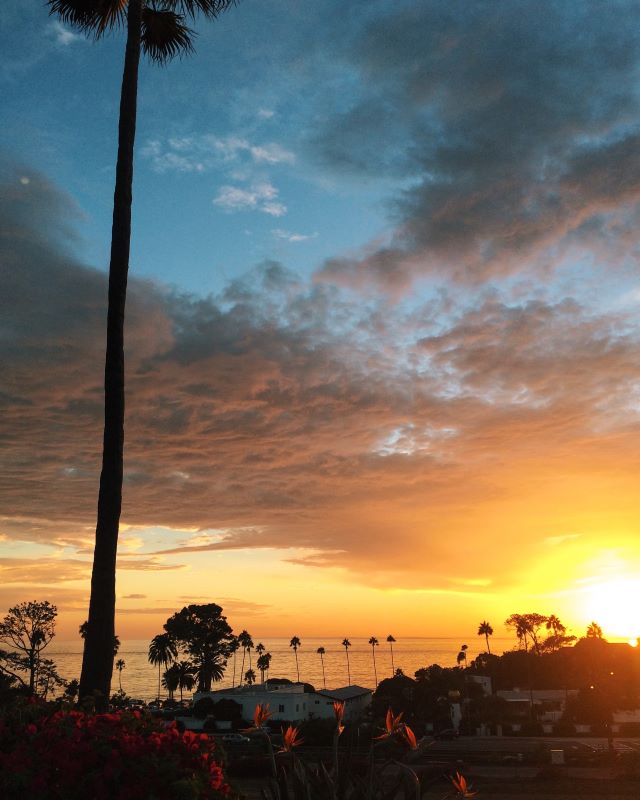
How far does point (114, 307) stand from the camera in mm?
11977

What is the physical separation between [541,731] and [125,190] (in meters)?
68.4

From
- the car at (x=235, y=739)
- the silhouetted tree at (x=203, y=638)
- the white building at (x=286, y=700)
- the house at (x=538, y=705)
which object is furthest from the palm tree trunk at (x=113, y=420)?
the silhouetted tree at (x=203, y=638)

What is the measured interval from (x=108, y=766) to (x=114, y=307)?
8153 mm

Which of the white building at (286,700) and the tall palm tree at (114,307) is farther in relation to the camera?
the white building at (286,700)

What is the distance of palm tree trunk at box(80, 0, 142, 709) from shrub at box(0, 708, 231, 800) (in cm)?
298

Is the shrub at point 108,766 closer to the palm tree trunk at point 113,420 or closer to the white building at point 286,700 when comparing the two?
the palm tree trunk at point 113,420

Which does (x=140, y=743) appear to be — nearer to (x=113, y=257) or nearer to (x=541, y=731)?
(x=113, y=257)

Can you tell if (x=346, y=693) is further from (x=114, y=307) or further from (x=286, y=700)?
(x=114, y=307)

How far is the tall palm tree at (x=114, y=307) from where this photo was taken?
10.2 metres

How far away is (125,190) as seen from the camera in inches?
504

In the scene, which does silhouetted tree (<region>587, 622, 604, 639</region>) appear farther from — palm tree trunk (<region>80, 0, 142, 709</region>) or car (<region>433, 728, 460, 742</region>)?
palm tree trunk (<region>80, 0, 142, 709</region>)

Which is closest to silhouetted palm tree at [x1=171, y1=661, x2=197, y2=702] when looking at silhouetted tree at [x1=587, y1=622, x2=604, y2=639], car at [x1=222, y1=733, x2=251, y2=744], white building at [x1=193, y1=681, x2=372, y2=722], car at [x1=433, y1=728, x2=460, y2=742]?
white building at [x1=193, y1=681, x2=372, y2=722]

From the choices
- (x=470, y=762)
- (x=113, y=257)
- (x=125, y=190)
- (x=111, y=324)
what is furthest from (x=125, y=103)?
(x=470, y=762)

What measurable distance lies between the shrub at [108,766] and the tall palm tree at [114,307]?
9.93 ft
